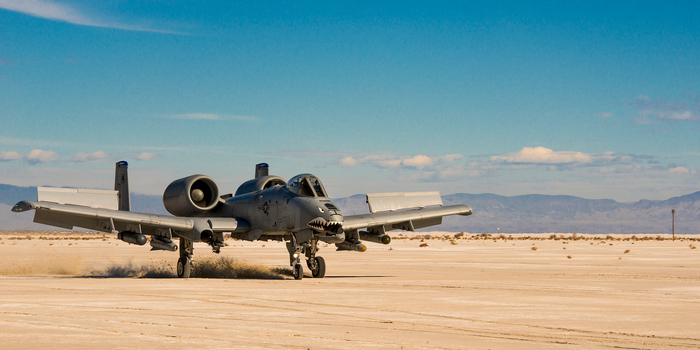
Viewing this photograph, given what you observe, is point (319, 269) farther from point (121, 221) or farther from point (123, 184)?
point (123, 184)

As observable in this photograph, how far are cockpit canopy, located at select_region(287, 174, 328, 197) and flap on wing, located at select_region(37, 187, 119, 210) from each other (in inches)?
280

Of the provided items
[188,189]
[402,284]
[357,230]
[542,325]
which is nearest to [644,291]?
[402,284]

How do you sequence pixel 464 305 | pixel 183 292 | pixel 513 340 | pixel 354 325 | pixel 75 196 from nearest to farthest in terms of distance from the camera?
1. pixel 513 340
2. pixel 354 325
3. pixel 464 305
4. pixel 183 292
5. pixel 75 196

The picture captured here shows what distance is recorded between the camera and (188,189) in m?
26.8

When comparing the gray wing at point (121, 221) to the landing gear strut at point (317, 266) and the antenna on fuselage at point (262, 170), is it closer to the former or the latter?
the landing gear strut at point (317, 266)

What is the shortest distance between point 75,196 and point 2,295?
7853 millimetres

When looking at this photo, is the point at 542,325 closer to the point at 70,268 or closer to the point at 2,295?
the point at 2,295

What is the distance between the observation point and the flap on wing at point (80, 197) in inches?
904

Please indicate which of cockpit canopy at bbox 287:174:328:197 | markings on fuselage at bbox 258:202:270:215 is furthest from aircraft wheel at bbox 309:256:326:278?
cockpit canopy at bbox 287:174:328:197

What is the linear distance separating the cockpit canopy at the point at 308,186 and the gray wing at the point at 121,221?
3.00m

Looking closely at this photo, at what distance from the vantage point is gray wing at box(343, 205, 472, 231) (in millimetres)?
25422

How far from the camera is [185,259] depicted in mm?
26375

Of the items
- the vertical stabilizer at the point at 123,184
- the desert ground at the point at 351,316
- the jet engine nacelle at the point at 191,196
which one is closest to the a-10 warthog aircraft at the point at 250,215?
the jet engine nacelle at the point at 191,196

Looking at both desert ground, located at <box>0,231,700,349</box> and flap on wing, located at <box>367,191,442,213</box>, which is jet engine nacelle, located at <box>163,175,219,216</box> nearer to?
flap on wing, located at <box>367,191,442,213</box>
